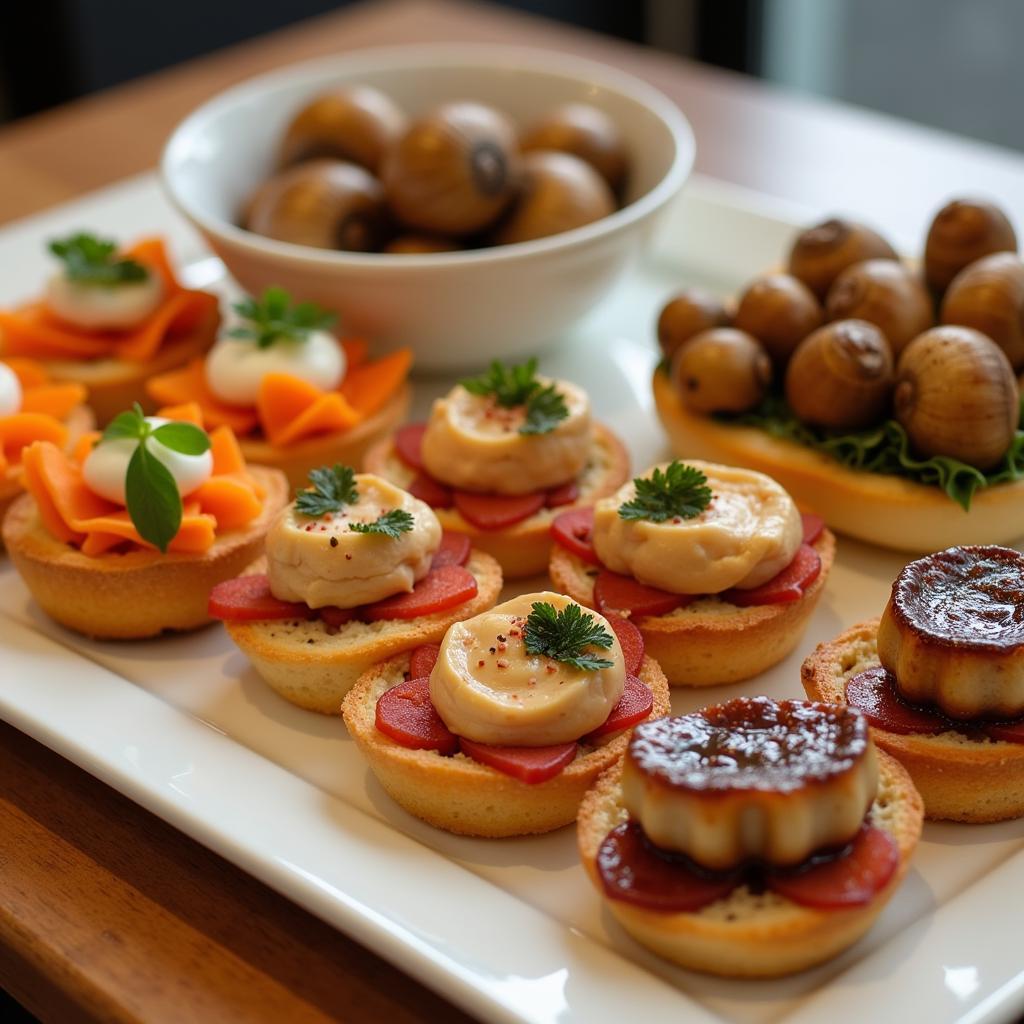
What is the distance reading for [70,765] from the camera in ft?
8.96

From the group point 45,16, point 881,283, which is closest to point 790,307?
point 881,283

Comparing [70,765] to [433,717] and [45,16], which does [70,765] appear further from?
[45,16]

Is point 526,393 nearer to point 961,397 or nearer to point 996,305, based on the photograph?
point 961,397

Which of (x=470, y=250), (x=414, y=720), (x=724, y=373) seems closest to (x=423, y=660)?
(x=414, y=720)

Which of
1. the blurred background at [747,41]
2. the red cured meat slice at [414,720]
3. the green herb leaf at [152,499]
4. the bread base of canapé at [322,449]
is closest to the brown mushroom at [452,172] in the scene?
the bread base of canapé at [322,449]

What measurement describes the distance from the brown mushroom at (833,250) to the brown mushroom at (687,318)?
0.73 ft

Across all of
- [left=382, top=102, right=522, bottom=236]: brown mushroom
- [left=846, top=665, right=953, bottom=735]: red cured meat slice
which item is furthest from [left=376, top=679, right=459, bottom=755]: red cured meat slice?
[left=382, top=102, right=522, bottom=236]: brown mushroom

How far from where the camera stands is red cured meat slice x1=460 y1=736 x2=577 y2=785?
7.55 ft

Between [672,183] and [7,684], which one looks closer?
[7,684]

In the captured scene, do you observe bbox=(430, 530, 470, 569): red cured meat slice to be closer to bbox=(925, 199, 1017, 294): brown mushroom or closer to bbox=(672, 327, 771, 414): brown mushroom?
bbox=(672, 327, 771, 414): brown mushroom

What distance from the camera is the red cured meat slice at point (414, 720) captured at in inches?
95.0

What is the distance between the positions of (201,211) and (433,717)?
76.0 inches

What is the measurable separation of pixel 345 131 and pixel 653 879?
257 cm

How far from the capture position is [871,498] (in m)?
2.95
